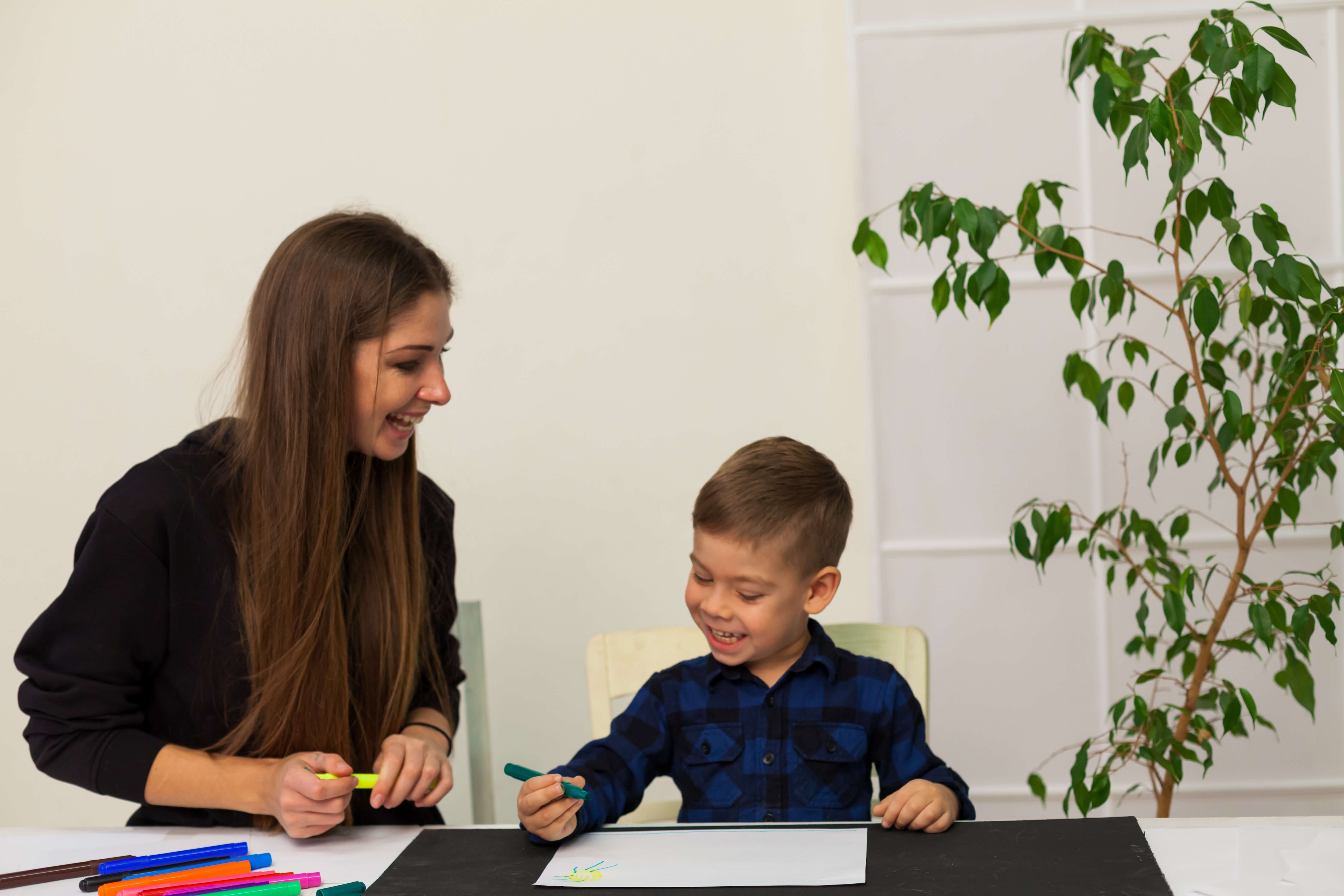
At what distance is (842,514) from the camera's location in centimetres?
146

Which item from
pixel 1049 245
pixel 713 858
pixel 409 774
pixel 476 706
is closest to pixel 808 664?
pixel 713 858

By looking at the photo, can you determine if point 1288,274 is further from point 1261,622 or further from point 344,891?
point 344,891

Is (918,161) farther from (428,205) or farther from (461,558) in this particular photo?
(461,558)

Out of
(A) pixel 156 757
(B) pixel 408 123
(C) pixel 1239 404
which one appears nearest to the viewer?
(A) pixel 156 757

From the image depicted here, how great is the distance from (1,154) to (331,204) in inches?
29.5

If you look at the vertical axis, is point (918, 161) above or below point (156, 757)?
above


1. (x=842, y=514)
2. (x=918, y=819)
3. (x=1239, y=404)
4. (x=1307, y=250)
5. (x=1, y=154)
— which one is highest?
(x=1, y=154)

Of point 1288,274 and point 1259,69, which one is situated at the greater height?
point 1259,69

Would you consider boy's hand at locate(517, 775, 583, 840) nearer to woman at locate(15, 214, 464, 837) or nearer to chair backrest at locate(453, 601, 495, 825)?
woman at locate(15, 214, 464, 837)

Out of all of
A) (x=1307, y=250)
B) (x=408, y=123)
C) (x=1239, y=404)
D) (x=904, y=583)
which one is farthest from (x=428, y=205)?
(x=1307, y=250)

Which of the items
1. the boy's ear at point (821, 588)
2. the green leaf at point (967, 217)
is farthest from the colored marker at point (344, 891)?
the green leaf at point (967, 217)

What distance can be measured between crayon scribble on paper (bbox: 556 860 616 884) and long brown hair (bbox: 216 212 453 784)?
1.57 feet

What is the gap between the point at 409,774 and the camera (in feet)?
4.40

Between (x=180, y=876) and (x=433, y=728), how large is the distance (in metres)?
0.50
